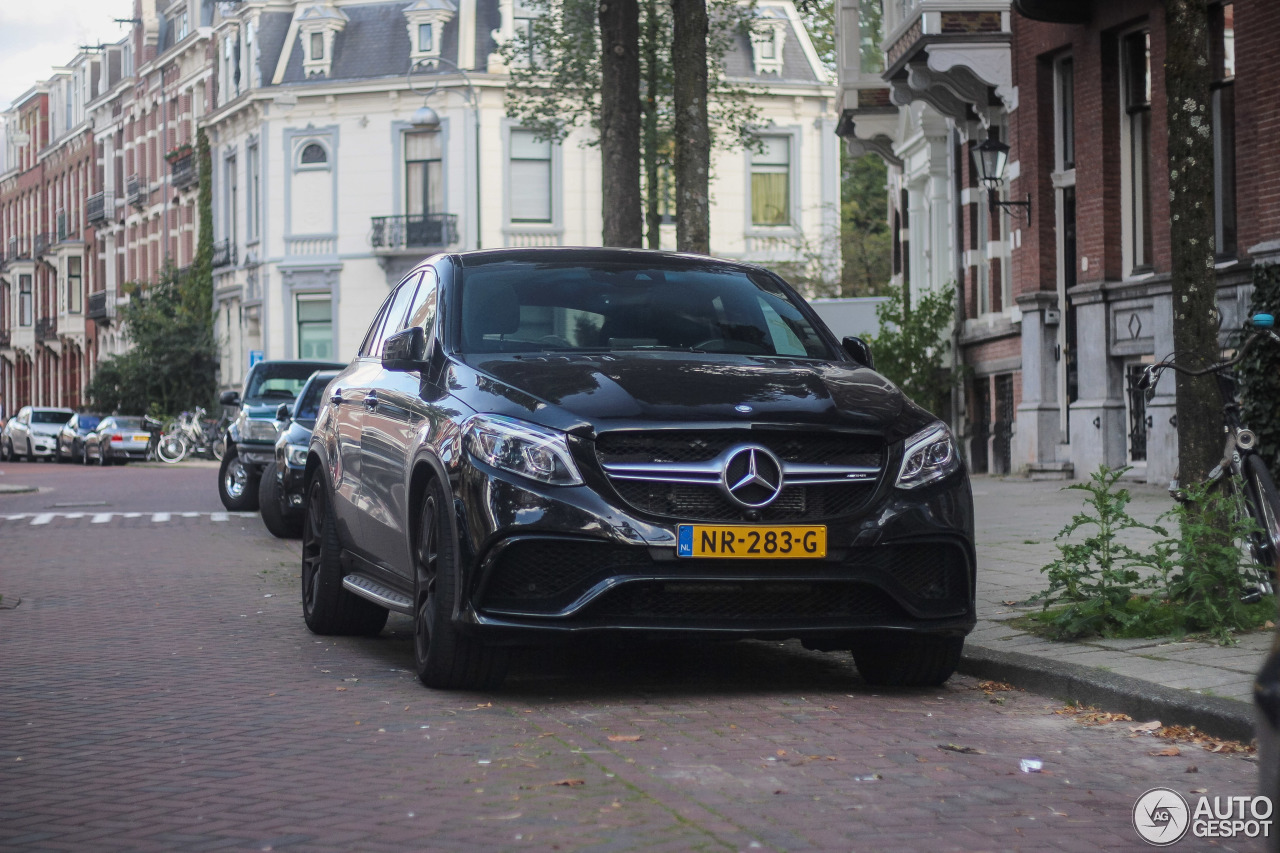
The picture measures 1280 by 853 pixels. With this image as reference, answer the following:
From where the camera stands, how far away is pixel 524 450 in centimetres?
660

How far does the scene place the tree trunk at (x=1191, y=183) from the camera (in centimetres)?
834

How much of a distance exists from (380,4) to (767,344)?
45.3 meters

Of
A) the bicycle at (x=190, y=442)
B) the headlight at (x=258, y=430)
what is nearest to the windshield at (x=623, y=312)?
the headlight at (x=258, y=430)

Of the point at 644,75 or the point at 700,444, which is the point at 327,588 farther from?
the point at 644,75

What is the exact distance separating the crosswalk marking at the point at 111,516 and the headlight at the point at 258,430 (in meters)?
0.86

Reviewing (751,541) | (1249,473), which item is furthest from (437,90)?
(751,541)

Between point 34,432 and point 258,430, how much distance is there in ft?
116

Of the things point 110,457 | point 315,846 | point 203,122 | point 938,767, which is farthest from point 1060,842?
point 203,122

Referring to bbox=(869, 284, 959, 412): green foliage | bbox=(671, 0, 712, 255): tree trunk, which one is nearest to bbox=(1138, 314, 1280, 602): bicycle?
bbox=(671, 0, 712, 255): tree trunk

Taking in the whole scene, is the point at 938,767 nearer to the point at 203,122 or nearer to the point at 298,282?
the point at 298,282

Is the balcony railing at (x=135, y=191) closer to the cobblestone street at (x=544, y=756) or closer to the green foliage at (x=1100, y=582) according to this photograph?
the cobblestone street at (x=544, y=756)

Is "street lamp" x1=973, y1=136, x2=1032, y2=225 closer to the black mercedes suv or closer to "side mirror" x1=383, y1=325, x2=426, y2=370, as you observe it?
"side mirror" x1=383, y1=325, x2=426, y2=370

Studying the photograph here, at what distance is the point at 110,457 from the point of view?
46281 millimetres

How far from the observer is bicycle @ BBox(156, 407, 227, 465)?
45312 millimetres
